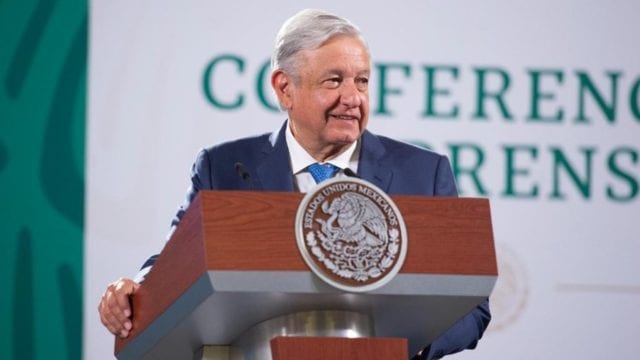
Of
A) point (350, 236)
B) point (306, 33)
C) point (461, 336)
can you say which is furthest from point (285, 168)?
point (350, 236)

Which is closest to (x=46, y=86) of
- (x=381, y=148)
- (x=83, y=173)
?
(x=83, y=173)

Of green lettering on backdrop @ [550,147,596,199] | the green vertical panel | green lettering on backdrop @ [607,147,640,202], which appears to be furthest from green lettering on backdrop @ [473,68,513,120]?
the green vertical panel

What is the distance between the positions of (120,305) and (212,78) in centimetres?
182

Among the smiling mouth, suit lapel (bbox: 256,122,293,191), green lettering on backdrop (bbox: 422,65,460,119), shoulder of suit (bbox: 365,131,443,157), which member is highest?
green lettering on backdrop (bbox: 422,65,460,119)

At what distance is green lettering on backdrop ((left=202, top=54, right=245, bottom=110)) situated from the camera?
3.99 metres

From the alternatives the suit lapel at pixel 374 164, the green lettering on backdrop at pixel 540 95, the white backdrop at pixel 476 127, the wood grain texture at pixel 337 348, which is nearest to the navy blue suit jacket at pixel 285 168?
the suit lapel at pixel 374 164

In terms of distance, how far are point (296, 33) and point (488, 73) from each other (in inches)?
62.5

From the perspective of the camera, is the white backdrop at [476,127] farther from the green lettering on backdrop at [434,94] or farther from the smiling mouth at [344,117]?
the smiling mouth at [344,117]

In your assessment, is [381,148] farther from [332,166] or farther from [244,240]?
[244,240]

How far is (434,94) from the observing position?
13.4 feet

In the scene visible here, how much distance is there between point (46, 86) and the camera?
3.96 metres

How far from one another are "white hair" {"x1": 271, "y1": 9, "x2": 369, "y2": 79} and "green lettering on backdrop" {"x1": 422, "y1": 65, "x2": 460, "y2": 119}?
1.37 meters

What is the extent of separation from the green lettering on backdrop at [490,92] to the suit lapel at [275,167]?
4.86 feet

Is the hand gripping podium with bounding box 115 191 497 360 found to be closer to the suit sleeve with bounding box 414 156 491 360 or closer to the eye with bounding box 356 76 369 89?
the suit sleeve with bounding box 414 156 491 360
